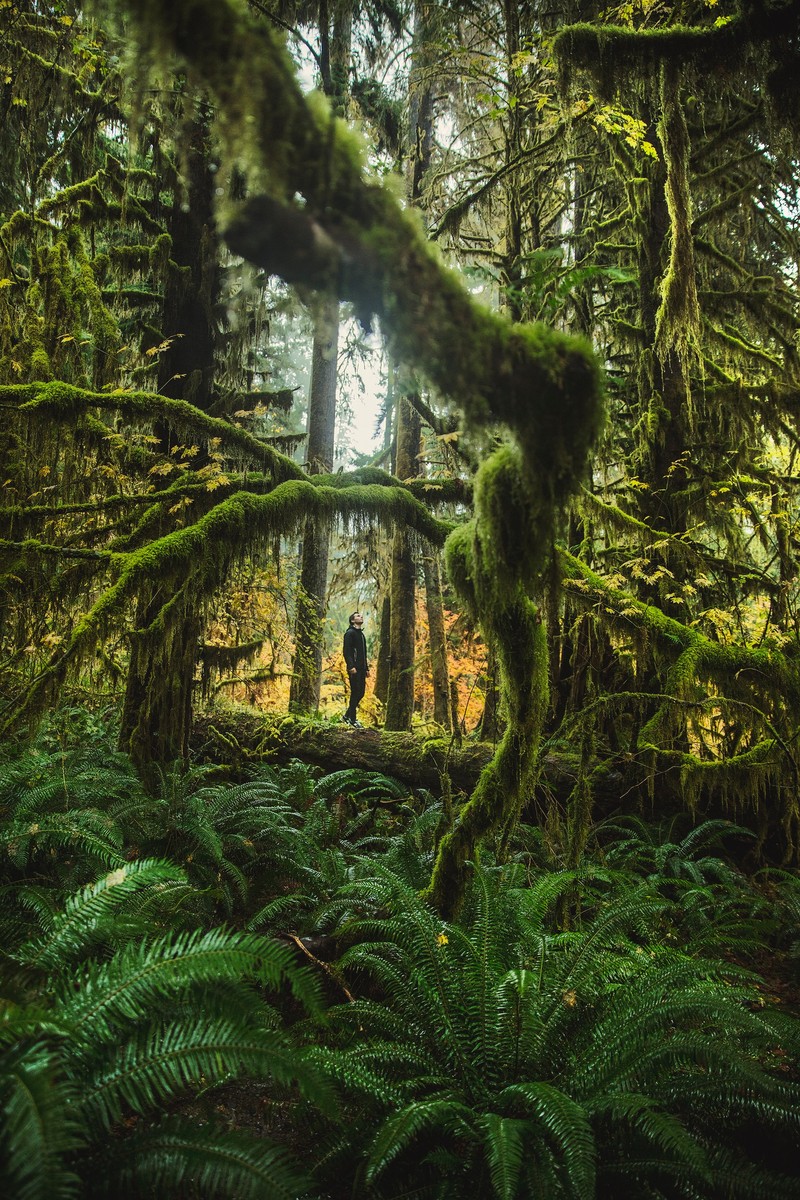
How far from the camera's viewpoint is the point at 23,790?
4703 mm

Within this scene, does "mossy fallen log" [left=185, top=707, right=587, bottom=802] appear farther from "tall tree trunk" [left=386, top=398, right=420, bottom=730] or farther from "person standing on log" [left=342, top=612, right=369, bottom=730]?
"person standing on log" [left=342, top=612, right=369, bottom=730]

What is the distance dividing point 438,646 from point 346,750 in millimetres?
3619

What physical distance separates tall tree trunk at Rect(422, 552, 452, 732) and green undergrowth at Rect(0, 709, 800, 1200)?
5.72 meters

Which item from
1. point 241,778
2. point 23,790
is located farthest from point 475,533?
point 241,778

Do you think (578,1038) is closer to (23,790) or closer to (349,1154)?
(349,1154)

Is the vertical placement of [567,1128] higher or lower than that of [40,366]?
lower

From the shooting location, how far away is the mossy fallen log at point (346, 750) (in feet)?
23.9

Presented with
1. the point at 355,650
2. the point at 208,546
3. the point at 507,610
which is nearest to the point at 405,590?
the point at 355,650

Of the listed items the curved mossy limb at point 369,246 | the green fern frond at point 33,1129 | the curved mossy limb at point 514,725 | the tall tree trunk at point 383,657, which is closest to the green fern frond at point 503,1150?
the curved mossy limb at point 514,725

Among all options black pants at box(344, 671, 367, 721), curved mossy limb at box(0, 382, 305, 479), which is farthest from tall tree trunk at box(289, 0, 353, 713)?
curved mossy limb at box(0, 382, 305, 479)

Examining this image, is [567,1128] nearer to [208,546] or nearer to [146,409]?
[208,546]

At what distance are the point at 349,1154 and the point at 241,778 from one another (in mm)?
5570

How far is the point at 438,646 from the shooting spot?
11219 millimetres

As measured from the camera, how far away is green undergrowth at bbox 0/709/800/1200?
207 centimetres
